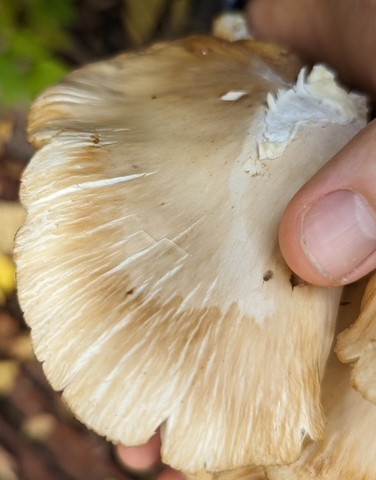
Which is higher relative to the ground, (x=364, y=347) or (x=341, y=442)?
(x=364, y=347)

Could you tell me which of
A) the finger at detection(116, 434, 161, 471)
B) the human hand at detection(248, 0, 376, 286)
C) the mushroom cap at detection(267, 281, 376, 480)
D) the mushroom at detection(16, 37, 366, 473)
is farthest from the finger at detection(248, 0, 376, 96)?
the finger at detection(116, 434, 161, 471)

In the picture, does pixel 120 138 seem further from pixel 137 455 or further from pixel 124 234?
pixel 137 455

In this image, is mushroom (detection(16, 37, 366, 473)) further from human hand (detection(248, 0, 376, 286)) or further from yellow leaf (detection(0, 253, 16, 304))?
yellow leaf (detection(0, 253, 16, 304))

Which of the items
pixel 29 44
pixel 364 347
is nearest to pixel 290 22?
pixel 29 44

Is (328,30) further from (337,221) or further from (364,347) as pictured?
(364,347)

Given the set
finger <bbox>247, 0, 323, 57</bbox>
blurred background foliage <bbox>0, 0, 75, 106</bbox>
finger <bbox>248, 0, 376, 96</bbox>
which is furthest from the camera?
blurred background foliage <bbox>0, 0, 75, 106</bbox>

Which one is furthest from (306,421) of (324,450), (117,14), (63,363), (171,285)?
(117,14)
